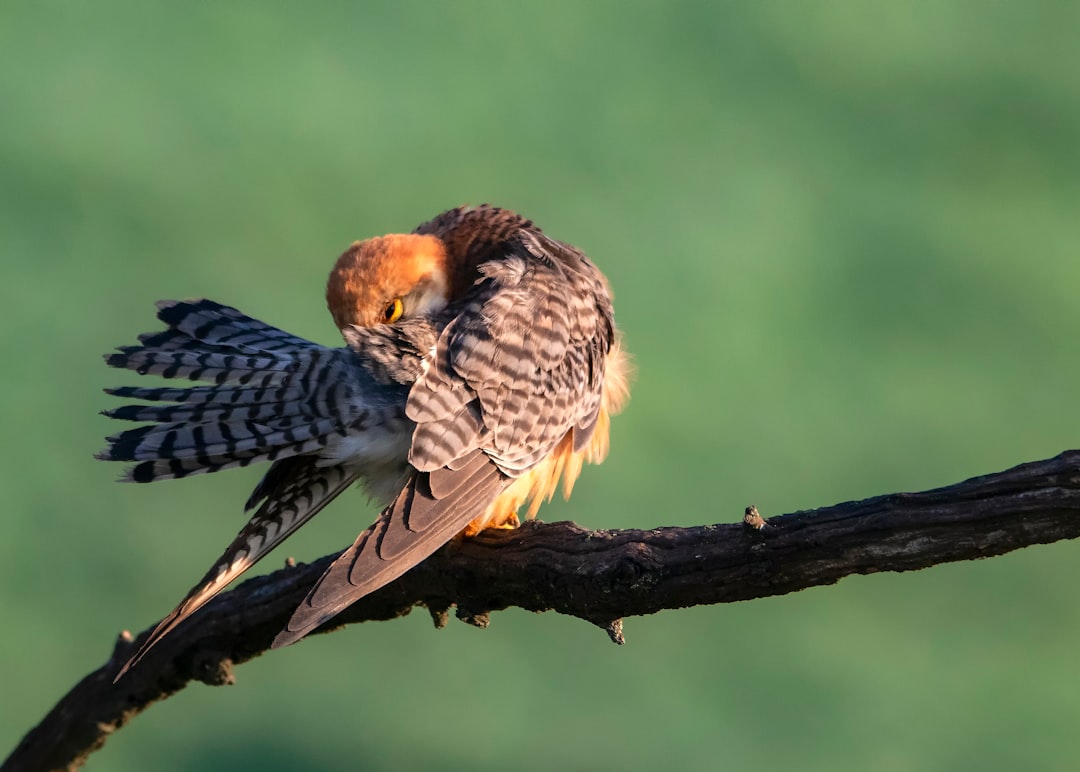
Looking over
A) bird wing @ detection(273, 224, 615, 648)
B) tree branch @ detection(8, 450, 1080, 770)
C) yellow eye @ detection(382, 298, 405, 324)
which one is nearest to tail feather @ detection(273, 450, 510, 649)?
bird wing @ detection(273, 224, 615, 648)

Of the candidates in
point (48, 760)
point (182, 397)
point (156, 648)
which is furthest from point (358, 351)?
point (48, 760)

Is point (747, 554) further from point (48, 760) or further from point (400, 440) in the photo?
point (48, 760)

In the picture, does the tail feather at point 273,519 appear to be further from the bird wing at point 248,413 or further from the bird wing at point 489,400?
the bird wing at point 489,400

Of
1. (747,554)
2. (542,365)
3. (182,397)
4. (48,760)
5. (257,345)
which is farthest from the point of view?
(48,760)

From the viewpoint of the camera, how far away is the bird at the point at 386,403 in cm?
251

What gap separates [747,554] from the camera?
7.27ft

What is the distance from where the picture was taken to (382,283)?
2959mm

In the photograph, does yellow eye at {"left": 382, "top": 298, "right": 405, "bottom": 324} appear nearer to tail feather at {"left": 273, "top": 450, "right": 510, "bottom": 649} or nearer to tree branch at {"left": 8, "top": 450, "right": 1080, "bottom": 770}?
tail feather at {"left": 273, "top": 450, "right": 510, "bottom": 649}

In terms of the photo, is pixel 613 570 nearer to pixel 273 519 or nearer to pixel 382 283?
pixel 273 519

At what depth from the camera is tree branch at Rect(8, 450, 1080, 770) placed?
199cm

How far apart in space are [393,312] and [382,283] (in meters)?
0.09

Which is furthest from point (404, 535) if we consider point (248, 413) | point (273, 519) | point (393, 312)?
point (393, 312)

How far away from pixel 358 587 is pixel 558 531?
514 millimetres

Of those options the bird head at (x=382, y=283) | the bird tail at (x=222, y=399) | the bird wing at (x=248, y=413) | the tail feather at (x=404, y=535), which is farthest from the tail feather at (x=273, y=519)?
the bird head at (x=382, y=283)
